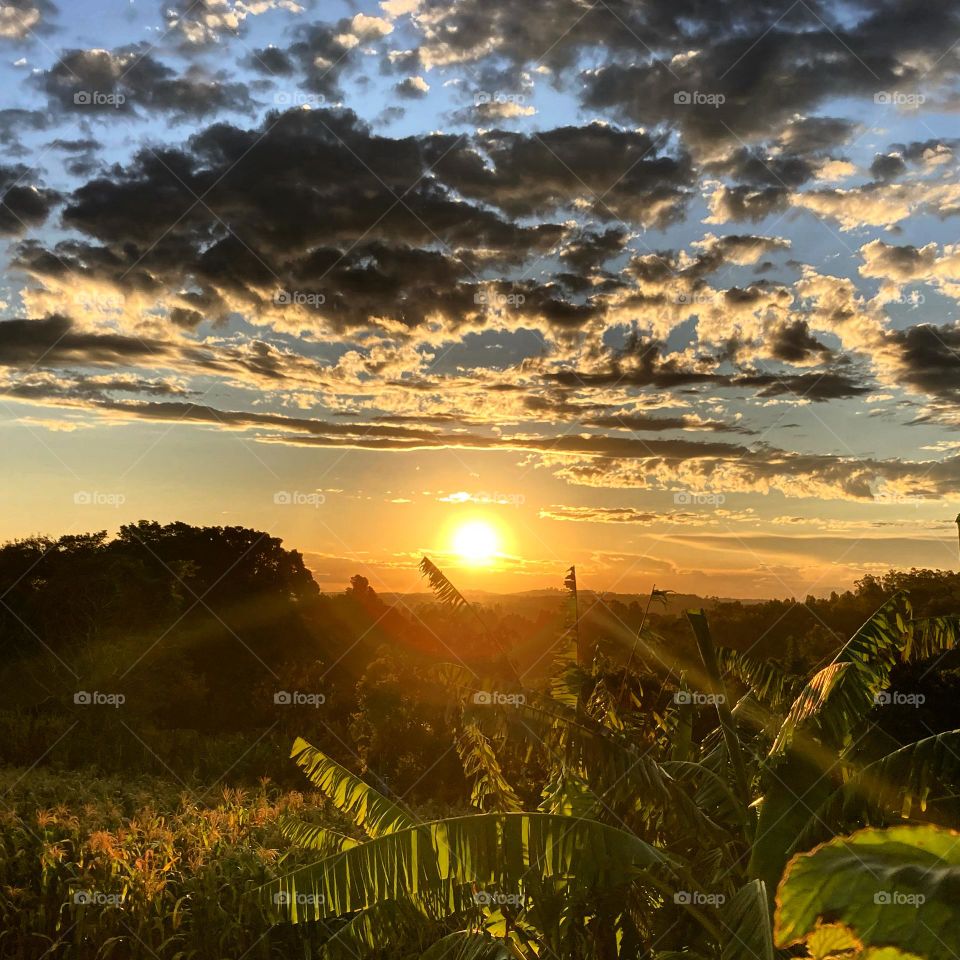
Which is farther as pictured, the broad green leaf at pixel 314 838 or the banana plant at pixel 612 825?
the broad green leaf at pixel 314 838

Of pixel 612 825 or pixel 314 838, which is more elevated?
pixel 612 825

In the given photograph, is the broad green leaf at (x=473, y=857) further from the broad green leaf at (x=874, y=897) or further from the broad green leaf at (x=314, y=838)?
the broad green leaf at (x=874, y=897)

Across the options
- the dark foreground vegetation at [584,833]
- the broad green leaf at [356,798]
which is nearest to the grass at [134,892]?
the dark foreground vegetation at [584,833]

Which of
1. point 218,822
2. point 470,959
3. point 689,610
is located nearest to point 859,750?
point 689,610

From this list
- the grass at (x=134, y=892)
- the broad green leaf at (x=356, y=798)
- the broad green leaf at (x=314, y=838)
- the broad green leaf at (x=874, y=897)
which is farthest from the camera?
the broad green leaf at (x=314, y=838)

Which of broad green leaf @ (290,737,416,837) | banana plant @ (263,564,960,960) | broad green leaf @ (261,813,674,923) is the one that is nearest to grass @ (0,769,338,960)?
banana plant @ (263,564,960,960)

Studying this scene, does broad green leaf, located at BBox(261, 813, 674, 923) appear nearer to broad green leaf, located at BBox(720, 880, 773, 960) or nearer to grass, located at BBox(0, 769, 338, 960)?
broad green leaf, located at BBox(720, 880, 773, 960)

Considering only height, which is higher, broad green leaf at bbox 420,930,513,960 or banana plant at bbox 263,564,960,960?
banana plant at bbox 263,564,960,960

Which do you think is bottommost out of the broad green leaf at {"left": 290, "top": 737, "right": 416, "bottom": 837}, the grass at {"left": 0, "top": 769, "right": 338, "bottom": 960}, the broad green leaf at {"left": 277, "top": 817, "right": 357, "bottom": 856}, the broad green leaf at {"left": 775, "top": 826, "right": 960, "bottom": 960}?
the grass at {"left": 0, "top": 769, "right": 338, "bottom": 960}

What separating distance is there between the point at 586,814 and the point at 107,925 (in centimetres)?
400

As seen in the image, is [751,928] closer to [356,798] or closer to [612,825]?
[612,825]

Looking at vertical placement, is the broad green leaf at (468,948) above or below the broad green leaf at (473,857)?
below

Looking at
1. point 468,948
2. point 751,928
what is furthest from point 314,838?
point 751,928

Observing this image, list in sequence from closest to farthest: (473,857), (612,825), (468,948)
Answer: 1. (473,857)
2. (468,948)
3. (612,825)
